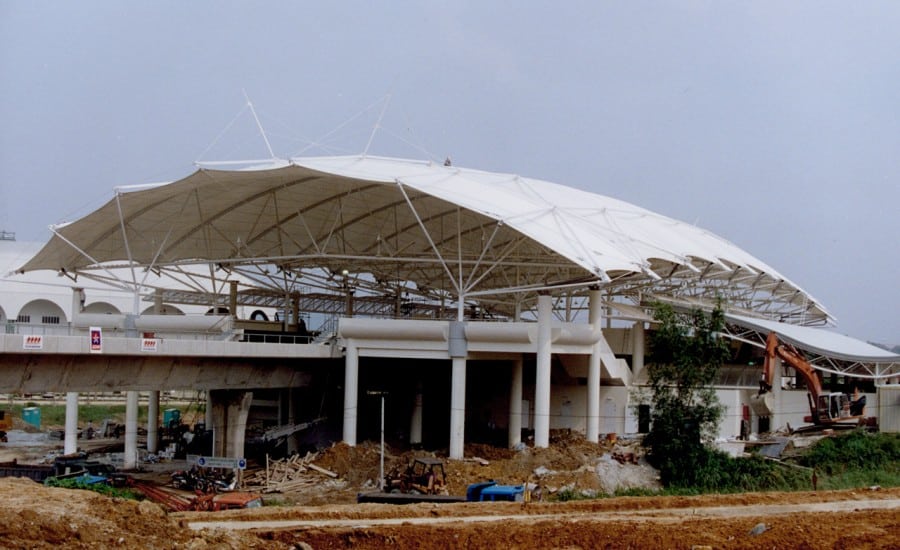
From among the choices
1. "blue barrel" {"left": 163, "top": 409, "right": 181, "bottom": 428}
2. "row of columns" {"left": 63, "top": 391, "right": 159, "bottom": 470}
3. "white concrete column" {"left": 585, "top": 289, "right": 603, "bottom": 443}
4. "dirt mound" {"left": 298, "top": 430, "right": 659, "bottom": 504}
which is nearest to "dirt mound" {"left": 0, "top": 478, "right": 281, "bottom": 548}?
"dirt mound" {"left": 298, "top": 430, "right": 659, "bottom": 504}

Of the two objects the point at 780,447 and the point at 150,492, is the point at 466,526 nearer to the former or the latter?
the point at 150,492

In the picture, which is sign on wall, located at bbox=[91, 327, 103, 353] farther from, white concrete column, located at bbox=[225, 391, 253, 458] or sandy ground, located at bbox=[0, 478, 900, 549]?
white concrete column, located at bbox=[225, 391, 253, 458]

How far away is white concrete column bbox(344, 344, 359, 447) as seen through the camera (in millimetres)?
43375

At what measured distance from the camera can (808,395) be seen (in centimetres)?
5600

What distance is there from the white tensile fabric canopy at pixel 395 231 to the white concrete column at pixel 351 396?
4.95m

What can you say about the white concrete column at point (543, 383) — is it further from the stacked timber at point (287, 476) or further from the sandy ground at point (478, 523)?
the sandy ground at point (478, 523)

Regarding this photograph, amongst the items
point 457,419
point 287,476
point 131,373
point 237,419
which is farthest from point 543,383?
point 131,373

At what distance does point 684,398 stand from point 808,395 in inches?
762

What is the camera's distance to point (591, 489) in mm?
36188

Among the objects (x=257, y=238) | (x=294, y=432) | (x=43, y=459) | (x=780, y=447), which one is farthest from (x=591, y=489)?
(x=43, y=459)

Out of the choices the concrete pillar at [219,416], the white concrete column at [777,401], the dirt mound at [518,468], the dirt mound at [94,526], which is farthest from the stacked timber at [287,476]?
the white concrete column at [777,401]

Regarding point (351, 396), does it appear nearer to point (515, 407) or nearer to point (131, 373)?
point (515, 407)

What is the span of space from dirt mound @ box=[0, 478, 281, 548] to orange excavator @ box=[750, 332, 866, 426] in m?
38.6

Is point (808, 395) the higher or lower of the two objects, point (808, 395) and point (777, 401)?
the higher
